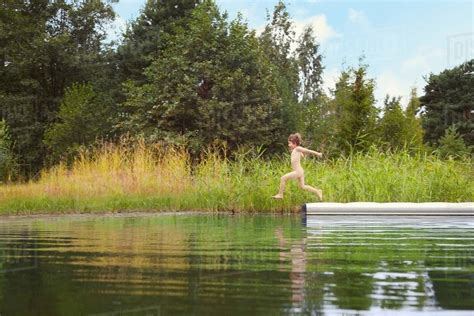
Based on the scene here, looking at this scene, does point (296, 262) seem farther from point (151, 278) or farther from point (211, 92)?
point (211, 92)

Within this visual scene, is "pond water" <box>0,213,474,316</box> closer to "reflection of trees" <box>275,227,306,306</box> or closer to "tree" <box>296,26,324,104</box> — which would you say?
"reflection of trees" <box>275,227,306,306</box>

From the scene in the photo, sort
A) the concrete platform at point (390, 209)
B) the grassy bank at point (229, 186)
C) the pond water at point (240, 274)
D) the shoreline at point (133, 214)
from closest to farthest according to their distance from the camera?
the pond water at point (240, 274) < the concrete platform at point (390, 209) < the shoreline at point (133, 214) < the grassy bank at point (229, 186)

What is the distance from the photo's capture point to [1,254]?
4902 mm

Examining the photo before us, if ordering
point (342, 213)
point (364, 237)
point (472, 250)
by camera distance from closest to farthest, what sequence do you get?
point (472, 250) < point (364, 237) < point (342, 213)

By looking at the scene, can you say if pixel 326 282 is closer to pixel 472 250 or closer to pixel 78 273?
pixel 78 273

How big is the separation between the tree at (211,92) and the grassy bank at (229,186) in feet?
40.9

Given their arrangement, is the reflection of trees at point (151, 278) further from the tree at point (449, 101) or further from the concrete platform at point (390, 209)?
the tree at point (449, 101)

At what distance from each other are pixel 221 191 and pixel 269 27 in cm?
3152

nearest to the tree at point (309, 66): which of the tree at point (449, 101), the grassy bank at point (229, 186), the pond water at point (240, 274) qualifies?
the tree at point (449, 101)

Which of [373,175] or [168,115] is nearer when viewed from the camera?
[373,175]

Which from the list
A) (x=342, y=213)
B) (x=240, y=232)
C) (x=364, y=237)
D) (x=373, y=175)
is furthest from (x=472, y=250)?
(x=373, y=175)

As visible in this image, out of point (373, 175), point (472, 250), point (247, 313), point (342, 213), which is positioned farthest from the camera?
point (373, 175)

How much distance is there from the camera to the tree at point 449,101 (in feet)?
128

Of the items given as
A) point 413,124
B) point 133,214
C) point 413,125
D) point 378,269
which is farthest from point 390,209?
point 413,124
